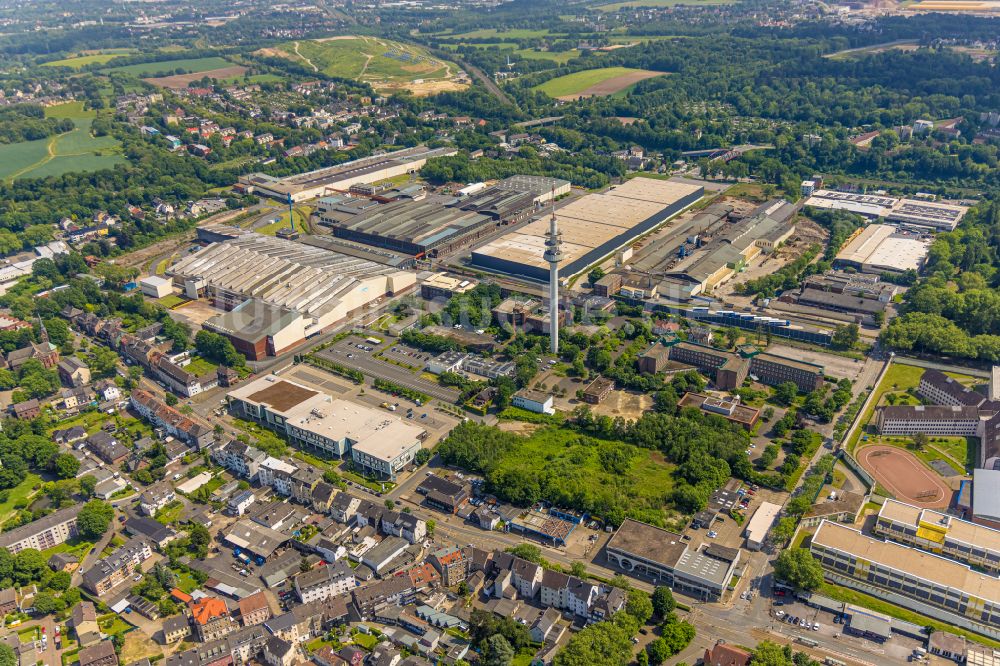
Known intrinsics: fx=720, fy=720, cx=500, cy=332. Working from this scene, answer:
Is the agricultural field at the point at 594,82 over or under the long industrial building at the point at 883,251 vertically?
over

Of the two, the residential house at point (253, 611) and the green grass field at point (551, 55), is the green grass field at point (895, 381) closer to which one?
the residential house at point (253, 611)

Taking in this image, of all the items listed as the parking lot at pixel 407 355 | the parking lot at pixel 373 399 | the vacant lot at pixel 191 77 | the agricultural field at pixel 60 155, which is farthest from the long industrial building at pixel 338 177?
the vacant lot at pixel 191 77

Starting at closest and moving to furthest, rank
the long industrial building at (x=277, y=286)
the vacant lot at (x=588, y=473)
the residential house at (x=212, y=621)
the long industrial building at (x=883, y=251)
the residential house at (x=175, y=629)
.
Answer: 1. the residential house at (x=212, y=621)
2. the residential house at (x=175, y=629)
3. the vacant lot at (x=588, y=473)
4. the long industrial building at (x=277, y=286)
5. the long industrial building at (x=883, y=251)

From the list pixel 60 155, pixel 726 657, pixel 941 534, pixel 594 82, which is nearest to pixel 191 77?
pixel 60 155

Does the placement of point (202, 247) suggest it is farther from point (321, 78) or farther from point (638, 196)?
point (321, 78)

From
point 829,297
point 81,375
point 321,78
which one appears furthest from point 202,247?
point 321,78
